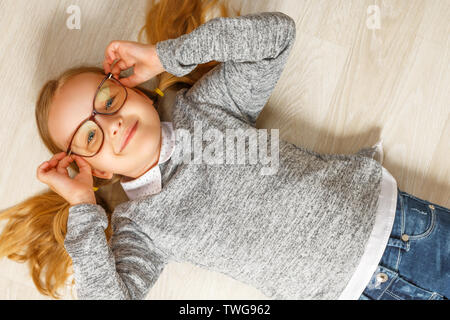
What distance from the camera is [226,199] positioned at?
3.00ft

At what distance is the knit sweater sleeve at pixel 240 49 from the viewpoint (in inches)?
33.7

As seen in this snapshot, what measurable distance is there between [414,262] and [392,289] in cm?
8

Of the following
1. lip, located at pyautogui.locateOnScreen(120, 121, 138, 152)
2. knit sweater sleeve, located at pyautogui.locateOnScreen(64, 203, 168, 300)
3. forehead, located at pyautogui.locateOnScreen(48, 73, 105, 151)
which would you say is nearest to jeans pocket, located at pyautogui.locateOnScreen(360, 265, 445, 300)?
knit sweater sleeve, located at pyautogui.locateOnScreen(64, 203, 168, 300)

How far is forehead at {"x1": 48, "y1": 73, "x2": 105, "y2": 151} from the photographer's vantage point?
33.5 inches

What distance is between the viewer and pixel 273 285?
36.2 inches

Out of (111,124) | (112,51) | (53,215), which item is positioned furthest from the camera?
(53,215)

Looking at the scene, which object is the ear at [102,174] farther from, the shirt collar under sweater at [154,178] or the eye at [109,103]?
the eye at [109,103]

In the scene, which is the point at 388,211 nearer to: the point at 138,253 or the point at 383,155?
the point at 383,155

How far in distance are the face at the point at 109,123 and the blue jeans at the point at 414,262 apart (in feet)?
1.95

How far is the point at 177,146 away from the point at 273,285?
0.41 m

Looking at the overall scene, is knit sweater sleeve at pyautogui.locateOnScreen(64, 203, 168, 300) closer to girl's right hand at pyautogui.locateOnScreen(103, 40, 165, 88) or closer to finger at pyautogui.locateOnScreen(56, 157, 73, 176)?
finger at pyautogui.locateOnScreen(56, 157, 73, 176)

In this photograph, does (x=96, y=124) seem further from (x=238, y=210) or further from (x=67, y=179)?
(x=238, y=210)

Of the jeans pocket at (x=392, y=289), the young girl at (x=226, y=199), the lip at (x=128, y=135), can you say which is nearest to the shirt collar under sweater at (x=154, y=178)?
the young girl at (x=226, y=199)

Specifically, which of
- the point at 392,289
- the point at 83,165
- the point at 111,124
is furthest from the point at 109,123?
the point at 392,289
